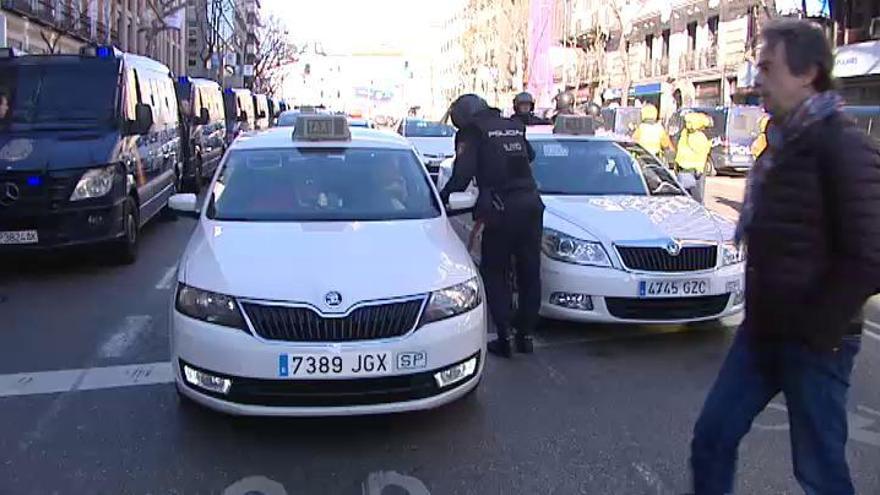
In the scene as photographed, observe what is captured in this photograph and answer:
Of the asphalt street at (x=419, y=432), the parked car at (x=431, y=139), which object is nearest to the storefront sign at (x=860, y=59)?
the parked car at (x=431, y=139)

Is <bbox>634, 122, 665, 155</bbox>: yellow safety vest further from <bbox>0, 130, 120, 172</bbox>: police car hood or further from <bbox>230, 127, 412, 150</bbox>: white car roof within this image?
<bbox>230, 127, 412, 150</bbox>: white car roof

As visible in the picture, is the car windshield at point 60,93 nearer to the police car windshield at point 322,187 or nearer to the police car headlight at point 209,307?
the police car windshield at point 322,187

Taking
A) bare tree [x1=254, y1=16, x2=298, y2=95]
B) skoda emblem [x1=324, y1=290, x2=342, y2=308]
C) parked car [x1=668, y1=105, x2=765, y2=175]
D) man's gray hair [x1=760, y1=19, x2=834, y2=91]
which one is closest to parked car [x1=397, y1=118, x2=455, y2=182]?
parked car [x1=668, y1=105, x2=765, y2=175]

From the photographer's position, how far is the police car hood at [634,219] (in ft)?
21.0

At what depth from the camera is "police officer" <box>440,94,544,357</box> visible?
604 cm

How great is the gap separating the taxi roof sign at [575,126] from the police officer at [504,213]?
229cm

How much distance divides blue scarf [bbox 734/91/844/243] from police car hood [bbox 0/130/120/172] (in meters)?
7.34

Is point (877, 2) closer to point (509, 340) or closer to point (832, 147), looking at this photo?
point (509, 340)

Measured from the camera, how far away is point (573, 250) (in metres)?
6.45

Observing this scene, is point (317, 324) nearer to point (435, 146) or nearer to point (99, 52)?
point (99, 52)

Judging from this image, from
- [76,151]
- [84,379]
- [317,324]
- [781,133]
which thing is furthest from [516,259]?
[76,151]

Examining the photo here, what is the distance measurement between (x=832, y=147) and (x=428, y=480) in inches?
90.8

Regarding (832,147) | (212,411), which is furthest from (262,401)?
(832,147)

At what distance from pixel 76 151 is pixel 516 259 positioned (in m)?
4.98
